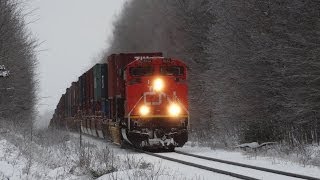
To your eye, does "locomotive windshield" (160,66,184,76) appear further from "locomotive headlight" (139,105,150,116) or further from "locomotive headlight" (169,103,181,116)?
"locomotive headlight" (139,105,150,116)

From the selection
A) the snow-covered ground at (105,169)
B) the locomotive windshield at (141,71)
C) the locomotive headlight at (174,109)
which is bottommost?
the snow-covered ground at (105,169)

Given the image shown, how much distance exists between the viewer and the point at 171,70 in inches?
705

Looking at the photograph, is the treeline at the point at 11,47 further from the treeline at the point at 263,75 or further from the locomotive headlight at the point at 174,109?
the treeline at the point at 263,75

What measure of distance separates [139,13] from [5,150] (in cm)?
5132

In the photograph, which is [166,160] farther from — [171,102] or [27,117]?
[27,117]

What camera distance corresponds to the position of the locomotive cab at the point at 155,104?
17062 mm

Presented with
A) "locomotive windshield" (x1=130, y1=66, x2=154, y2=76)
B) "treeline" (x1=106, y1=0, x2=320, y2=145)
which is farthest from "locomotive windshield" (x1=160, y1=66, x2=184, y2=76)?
"treeline" (x1=106, y1=0, x2=320, y2=145)

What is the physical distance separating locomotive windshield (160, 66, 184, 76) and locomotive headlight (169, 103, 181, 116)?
1.23m

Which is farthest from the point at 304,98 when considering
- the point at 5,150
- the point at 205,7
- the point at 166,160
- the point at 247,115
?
the point at 205,7

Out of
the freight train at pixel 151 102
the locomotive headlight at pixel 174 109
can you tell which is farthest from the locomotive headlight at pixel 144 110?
the locomotive headlight at pixel 174 109

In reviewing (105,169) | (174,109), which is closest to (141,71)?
(174,109)

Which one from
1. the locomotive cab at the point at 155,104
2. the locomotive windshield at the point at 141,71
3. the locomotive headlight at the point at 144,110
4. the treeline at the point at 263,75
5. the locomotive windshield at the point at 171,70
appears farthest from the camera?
the locomotive windshield at the point at 171,70

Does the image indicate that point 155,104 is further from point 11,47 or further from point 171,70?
point 11,47

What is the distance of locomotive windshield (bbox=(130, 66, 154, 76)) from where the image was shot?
17.5m
